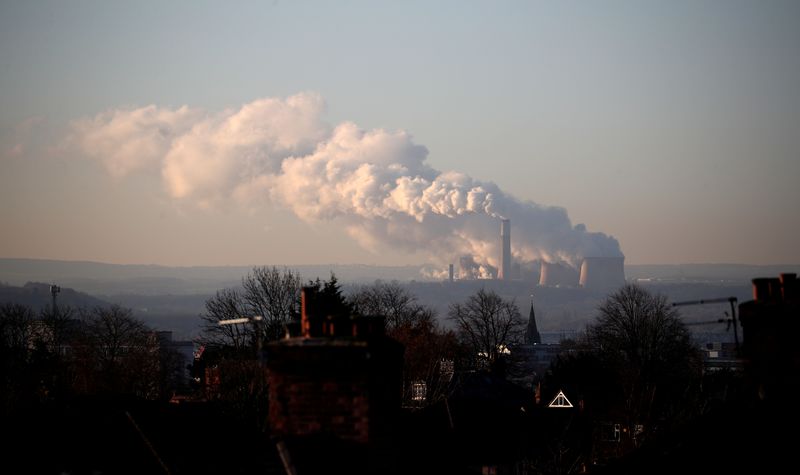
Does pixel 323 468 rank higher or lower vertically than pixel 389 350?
lower

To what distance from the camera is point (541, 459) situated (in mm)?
47094

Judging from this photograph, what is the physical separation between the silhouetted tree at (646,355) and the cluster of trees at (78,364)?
2530cm

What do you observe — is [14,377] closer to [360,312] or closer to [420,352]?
[360,312]

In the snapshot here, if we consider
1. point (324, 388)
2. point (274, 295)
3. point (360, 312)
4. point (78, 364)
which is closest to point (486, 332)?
point (274, 295)

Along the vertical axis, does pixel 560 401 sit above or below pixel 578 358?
below

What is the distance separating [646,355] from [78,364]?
38859mm

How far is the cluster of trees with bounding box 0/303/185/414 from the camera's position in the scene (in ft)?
176

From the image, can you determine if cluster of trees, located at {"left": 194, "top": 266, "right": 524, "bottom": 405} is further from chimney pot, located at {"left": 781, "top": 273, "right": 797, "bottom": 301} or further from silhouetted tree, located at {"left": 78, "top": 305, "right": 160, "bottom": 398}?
chimney pot, located at {"left": 781, "top": 273, "right": 797, "bottom": 301}

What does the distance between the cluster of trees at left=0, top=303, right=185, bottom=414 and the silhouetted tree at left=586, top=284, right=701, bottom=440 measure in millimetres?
25300

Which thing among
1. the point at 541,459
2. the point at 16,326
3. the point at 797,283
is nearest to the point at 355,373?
the point at 797,283

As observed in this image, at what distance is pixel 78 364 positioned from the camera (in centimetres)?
7500

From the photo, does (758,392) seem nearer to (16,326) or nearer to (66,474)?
(66,474)

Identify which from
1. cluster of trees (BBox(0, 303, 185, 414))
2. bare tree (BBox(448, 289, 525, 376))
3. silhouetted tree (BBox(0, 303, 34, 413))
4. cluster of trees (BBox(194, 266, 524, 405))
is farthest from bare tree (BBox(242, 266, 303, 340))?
bare tree (BBox(448, 289, 525, 376))

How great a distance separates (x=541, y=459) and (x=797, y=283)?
3404 cm
